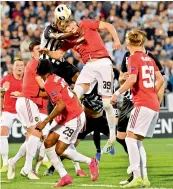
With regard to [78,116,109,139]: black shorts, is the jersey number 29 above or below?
above

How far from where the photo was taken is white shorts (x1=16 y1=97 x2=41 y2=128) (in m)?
14.7

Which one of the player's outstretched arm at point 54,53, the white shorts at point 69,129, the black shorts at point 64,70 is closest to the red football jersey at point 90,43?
the player's outstretched arm at point 54,53

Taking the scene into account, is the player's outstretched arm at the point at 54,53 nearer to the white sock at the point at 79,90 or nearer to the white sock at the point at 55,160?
the white sock at the point at 79,90

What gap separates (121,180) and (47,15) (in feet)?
57.4

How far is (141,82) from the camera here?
12258 millimetres

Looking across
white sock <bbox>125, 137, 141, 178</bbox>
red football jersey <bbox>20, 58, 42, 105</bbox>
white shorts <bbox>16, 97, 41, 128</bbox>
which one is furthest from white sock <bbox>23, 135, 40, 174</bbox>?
white sock <bbox>125, 137, 141, 178</bbox>

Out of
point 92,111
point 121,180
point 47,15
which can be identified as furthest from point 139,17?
point 121,180

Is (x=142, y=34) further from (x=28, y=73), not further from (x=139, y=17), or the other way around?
(x=139, y=17)

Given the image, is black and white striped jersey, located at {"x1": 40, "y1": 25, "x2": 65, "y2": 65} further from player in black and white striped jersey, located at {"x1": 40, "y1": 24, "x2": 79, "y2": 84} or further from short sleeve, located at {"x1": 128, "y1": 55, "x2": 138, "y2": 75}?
short sleeve, located at {"x1": 128, "y1": 55, "x2": 138, "y2": 75}

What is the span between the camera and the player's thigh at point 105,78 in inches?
585

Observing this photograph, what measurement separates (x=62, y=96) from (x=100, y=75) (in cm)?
226

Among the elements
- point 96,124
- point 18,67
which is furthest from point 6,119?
point 96,124

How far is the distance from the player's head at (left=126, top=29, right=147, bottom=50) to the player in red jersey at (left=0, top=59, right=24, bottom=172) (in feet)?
13.9

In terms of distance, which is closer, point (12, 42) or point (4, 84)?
point (4, 84)
